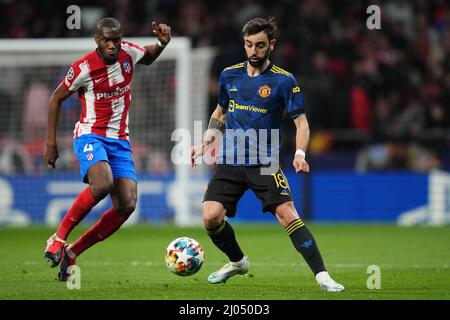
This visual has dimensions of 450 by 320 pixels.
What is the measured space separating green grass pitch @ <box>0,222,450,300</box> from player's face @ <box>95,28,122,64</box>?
1801 millimetres

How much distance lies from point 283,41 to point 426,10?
284cm

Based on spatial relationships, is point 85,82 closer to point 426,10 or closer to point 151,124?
point 151,124

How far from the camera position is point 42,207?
15.0 meters

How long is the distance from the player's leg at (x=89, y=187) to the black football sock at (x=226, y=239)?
3.05 ft

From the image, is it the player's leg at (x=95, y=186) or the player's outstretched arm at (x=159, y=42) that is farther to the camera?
the player's outstretched arm at (x=159, y=42)

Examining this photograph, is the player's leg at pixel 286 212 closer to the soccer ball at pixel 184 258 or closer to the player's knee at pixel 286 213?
the player's knee at pixel 286 213

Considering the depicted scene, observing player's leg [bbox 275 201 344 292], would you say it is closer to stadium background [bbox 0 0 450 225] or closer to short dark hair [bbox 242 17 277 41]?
short dark hair [bbox 242 17 277 41]

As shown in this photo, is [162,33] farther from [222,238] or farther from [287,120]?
[287,120]

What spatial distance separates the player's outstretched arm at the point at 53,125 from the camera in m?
7.59

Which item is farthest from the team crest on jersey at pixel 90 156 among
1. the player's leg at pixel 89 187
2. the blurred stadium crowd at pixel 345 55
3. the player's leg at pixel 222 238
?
the blurred stadium crowd at pixel 345 55

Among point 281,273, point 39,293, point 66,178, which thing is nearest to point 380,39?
point 66,178

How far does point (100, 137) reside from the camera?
25.5 feet

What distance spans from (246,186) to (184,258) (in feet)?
2.45

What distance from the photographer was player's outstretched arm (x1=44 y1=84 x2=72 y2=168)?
7594 mm
